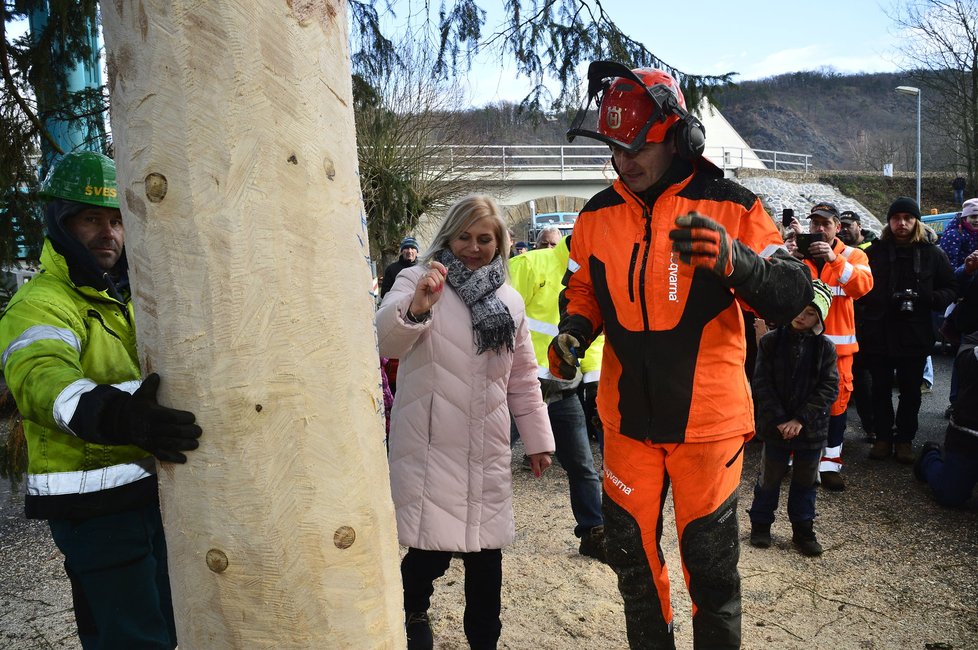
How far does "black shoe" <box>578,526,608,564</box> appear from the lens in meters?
4.44

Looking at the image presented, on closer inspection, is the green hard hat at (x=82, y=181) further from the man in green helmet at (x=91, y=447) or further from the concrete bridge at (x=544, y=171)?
the concrete bridge at (x=544, y=171)

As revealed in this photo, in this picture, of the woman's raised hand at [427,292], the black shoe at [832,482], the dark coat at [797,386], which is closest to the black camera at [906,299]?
the black shoe at [832,482]

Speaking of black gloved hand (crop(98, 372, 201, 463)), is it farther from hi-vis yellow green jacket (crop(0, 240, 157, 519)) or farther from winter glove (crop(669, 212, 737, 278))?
winter glove (crop(669, 212, 737, 278))

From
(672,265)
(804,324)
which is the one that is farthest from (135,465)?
(804,324)

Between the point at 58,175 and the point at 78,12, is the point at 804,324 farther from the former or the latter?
the point at 78,12

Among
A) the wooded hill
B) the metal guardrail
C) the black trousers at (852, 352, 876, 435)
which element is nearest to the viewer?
the black trousers at (852, 352, 876, 435)

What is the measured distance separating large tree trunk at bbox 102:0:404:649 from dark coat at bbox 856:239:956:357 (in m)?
6.04

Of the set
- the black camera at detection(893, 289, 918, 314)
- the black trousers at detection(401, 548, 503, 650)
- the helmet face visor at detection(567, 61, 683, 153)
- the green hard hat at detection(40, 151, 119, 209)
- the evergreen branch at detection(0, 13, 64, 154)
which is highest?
the evergreen branch at detection(0, 13, 64, 154)

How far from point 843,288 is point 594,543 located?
283cm

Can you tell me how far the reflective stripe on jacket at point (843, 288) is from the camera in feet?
18.3

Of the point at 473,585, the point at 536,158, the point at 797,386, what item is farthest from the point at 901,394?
the point at 536,158

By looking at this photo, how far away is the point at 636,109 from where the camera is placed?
263 centimetres

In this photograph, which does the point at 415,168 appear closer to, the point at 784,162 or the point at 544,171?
the point at 544,171

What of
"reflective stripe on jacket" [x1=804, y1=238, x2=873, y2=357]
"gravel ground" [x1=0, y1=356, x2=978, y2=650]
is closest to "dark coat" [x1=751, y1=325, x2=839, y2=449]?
"gravel ground" [x1=0, y1=356, x2=978, y2=650]
